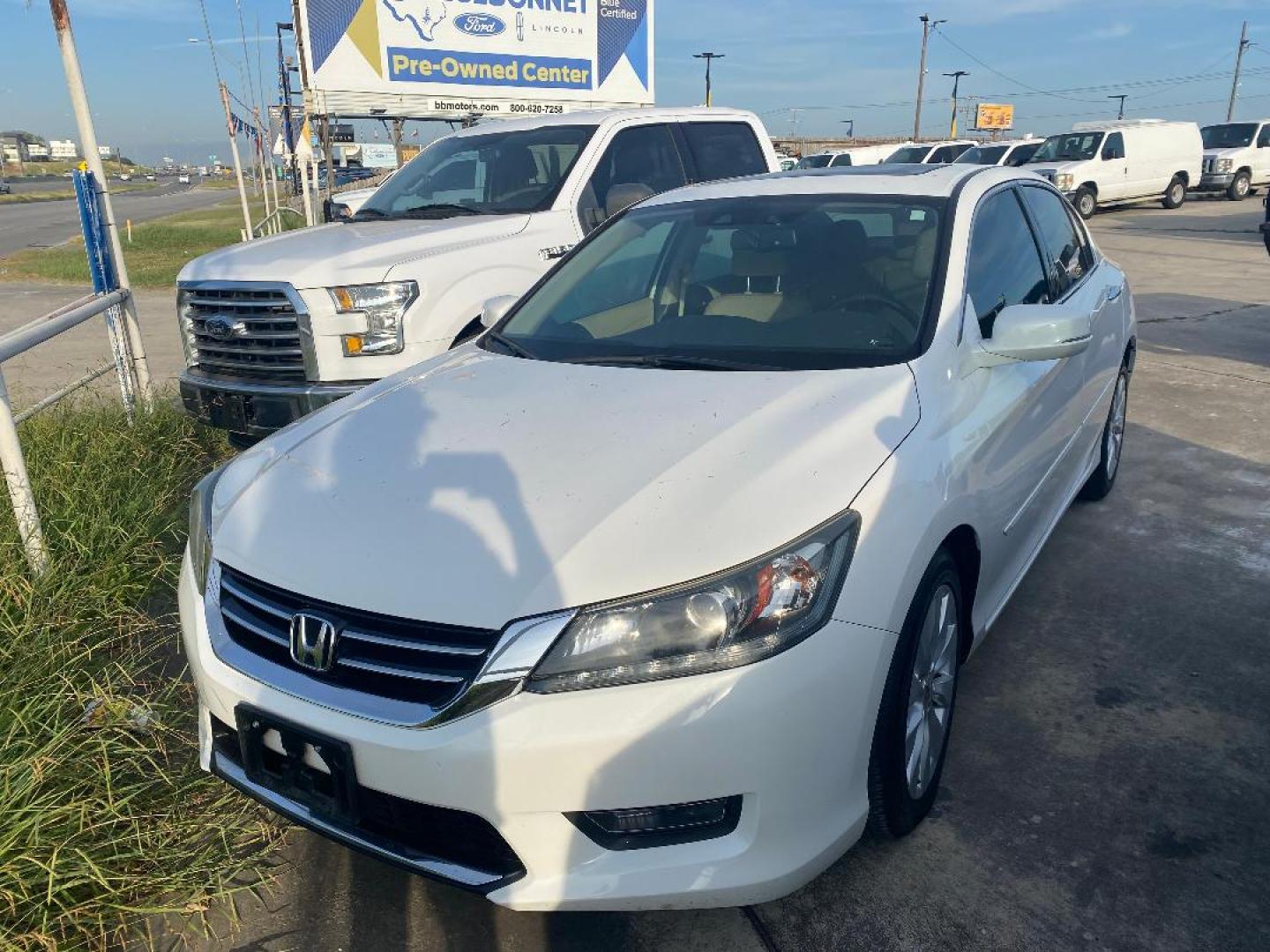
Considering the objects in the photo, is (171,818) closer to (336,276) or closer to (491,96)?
(336,276)

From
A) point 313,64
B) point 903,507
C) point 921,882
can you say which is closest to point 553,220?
point 903,507

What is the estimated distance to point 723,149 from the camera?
6.91 m

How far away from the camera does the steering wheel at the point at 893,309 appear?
2.95 m

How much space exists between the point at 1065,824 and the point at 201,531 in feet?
8.06

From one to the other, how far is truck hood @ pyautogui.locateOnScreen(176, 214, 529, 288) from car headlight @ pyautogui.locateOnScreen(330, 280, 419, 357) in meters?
0.06

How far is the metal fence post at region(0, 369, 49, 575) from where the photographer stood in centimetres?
346

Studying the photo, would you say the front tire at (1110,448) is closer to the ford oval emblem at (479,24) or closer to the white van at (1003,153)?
the ford oval emblem at (479,24)

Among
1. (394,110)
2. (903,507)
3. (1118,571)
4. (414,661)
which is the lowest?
(1118,571)

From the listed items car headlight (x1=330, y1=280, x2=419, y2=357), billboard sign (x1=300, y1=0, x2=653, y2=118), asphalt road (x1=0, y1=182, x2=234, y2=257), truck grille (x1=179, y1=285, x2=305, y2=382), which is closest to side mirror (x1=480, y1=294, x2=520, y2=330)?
car headlight (x1=330, y1=280, x2=419, y2=357)

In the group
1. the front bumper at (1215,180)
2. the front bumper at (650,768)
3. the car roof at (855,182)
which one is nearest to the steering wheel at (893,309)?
the car roof at (855,182)

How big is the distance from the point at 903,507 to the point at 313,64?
15.9 metres

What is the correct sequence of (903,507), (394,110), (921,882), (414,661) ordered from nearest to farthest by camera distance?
(414,661) → (903,507) → (921,882) → (394,110)

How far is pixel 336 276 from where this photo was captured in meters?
4.93

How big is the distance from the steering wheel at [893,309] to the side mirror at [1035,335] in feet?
0.79
